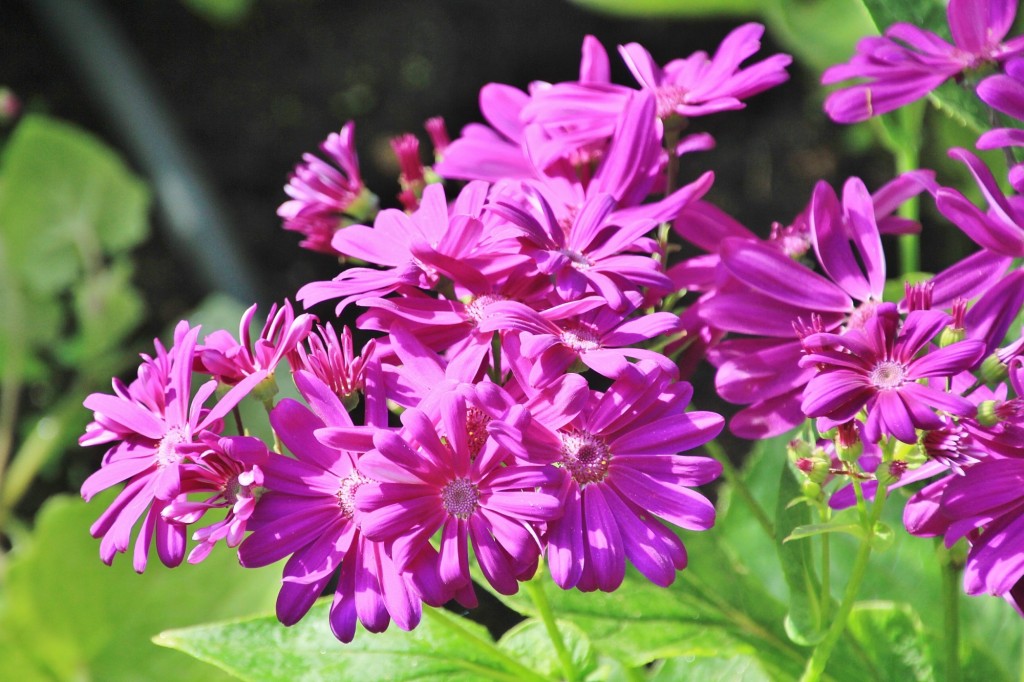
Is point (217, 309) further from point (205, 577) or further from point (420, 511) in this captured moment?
point (420, 511)

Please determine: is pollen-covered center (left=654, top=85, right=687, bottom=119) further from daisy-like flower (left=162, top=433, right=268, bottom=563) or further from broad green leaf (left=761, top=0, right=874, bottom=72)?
broad green leaf (left=761, top=0, right=874, bottom=72)

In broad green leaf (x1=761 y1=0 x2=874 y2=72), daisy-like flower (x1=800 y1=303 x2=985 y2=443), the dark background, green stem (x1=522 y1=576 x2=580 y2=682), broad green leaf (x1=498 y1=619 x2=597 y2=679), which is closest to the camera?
daisy-like flower (x1=800 y1=303 x2=985 y2=443)

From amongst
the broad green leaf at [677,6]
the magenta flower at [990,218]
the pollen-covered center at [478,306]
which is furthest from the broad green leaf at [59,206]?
the magenta flower at [990,218]

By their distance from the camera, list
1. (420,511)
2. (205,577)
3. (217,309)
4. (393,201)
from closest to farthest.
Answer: (420,511)
(205,577)
(217,309)
(393,201)

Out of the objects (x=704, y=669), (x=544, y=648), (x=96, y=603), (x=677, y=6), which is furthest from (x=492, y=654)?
(x=677, y=6)

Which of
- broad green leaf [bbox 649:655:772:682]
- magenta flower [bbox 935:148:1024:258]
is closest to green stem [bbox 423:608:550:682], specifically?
broad green leaf [bbox 649:655:772:682]

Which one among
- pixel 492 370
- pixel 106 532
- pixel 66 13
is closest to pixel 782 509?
pixel 492 370

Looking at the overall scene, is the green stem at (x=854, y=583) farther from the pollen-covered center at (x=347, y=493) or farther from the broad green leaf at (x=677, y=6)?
the broad green leaf at (x=677, y=6)
